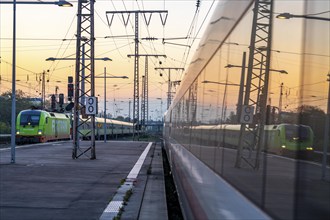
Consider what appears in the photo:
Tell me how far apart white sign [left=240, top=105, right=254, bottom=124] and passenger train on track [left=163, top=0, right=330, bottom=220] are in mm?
61

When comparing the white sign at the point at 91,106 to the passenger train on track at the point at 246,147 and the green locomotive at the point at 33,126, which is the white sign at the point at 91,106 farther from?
the green locomotive at the point at 33,126

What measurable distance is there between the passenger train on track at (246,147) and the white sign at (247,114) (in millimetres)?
61

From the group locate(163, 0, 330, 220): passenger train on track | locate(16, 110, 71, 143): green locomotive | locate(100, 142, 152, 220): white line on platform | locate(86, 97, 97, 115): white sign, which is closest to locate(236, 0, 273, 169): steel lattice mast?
locate(163, 0, 330, 220): passenger train on track

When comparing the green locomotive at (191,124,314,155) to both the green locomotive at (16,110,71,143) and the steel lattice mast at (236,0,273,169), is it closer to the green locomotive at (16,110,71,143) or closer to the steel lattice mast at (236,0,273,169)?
the steel lattice mast at (236,0,273,169)

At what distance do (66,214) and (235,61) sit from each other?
6870 mm

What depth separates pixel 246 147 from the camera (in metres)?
3.31

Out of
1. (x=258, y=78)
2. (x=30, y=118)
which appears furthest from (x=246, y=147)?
(x=30, y=118)

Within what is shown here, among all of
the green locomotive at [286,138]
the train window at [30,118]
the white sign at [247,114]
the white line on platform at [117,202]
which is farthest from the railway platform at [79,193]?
the train window at [30,118]

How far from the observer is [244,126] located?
11.1 ft

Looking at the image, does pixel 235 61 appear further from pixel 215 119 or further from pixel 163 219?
pixel 163 219

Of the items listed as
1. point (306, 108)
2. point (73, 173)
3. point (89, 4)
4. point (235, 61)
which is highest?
point (89, 4)

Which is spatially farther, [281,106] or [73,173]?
[73,173]

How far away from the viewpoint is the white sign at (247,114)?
323cm

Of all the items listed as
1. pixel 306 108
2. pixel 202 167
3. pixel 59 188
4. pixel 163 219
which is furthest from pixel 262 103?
pixel 59 188
